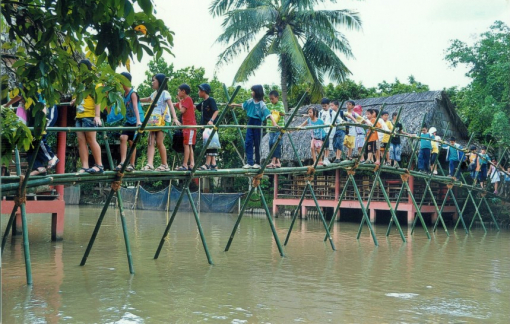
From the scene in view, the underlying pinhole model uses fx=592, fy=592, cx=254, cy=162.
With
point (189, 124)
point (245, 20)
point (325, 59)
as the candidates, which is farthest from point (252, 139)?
point (325, 59)

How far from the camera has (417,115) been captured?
57.8ft

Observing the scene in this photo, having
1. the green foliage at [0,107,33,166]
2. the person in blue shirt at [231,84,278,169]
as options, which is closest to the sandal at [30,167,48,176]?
the person in blue shirt at [231,84,278,169]

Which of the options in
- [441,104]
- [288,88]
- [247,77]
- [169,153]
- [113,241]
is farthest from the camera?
[169,153]

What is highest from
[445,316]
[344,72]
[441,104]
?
[344,72]

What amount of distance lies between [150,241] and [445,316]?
7539 mm

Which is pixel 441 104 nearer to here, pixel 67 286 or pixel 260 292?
pixel 260 292

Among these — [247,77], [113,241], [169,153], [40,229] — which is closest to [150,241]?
[113,241]

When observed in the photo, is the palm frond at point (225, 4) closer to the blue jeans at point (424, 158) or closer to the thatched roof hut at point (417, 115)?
the thatched roof hut at point (417, 115)

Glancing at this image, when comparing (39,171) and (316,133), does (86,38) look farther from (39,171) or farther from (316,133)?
(316,133)

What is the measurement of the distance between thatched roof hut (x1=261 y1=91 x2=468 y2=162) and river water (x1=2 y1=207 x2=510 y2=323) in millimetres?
5537

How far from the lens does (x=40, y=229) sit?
47.3 ft

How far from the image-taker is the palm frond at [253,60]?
2038 cm

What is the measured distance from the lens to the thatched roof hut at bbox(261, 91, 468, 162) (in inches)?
692

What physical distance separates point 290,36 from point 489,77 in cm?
679
